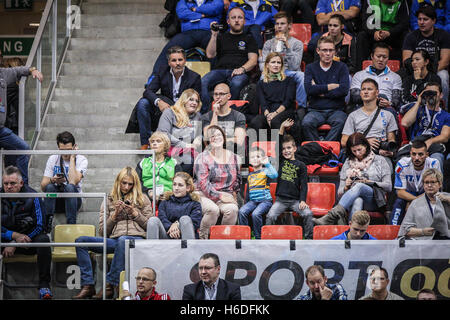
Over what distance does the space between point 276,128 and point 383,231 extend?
2055 mm

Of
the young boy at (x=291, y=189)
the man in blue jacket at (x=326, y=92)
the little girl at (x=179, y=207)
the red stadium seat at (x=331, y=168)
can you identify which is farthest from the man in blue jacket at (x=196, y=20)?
the little girl at (x=179, y=207)

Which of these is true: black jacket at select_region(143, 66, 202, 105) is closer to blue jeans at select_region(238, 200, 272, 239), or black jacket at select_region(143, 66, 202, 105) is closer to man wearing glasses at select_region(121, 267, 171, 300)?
blue jeans at select_region(238, 200, 272, 239)

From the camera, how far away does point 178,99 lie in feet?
32.0

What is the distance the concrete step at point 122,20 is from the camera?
1183 cm

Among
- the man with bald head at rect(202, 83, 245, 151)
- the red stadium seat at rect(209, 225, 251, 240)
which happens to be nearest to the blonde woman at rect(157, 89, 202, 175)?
the man with bald head at rect(202, 83, 245, 151)

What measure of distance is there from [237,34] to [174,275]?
4.31m

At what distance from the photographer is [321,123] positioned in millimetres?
9781

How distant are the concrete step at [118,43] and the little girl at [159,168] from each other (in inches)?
118

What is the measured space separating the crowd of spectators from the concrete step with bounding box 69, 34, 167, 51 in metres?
0.64

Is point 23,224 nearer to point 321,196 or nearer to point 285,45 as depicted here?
point 321,196

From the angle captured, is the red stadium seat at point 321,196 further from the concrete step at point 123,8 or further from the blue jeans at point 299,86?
the concrete step at point 123,8

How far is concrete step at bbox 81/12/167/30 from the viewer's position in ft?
38.8
